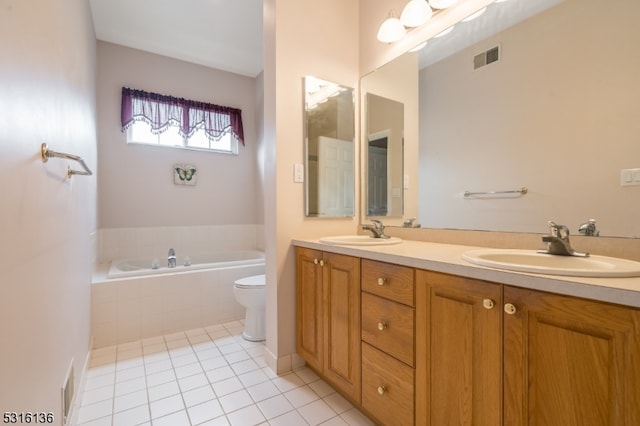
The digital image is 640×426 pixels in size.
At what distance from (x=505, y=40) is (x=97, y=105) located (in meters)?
3.54

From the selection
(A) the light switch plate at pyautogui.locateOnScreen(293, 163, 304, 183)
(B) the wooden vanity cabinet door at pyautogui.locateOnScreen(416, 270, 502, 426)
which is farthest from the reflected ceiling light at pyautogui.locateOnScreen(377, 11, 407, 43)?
(B) the wooden vanity cabinet door at pyautogui.locateOnScreen(416, 270, 502, 426)

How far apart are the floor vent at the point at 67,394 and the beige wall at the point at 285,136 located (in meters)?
0.99

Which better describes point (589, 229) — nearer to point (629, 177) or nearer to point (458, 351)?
point (629, 177)

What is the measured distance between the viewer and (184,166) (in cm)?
342

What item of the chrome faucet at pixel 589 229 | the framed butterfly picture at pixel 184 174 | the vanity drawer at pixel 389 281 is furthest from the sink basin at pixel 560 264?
the framed butterfly picture at pixel 184 174

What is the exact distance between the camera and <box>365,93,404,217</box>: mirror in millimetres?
1888

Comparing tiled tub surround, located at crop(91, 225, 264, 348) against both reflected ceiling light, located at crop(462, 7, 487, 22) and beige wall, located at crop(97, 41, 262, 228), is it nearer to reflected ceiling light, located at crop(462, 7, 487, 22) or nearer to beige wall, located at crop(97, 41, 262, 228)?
beige wall, located at crop(97, 41, 262, 228)

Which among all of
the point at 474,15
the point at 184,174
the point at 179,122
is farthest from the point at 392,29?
the point at 184,174

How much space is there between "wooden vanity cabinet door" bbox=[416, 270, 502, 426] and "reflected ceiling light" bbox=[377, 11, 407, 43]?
1473mm

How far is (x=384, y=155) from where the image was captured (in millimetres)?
1981

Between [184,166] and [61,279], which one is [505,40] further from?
[184,166]

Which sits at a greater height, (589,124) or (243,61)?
(243,61)

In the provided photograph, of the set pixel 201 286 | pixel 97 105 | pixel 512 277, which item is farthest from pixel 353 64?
pixel 97 105

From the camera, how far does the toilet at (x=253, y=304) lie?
2.22 meters
